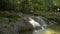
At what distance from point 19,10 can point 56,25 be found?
7.68 ft

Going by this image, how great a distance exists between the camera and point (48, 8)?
9.83 meters

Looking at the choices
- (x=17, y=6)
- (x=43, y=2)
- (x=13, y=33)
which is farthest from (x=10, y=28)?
(x=43, y=2)

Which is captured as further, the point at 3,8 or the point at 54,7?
the point at 54,7

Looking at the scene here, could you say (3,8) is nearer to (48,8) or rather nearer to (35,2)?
(35,2)

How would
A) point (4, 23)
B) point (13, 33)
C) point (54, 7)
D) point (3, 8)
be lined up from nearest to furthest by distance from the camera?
point (13, 33)
point (4, 23)
point (3, 8)
point (54, 7)

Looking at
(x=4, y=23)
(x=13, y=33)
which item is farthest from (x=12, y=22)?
(x=13, y=33)

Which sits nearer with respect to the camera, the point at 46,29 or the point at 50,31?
the point at 50,31

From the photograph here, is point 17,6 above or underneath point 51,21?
above

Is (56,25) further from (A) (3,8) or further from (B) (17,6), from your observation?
(A) (3,8)

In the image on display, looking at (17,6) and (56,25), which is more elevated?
(17,6)

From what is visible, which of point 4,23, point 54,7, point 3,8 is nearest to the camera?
point 4,23

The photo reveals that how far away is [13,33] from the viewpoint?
5.87 m

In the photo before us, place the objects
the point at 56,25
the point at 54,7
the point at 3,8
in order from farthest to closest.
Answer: the point at 54,7
the point at 3,8
the point at 56,25

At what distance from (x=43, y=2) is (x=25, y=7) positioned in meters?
1.12
